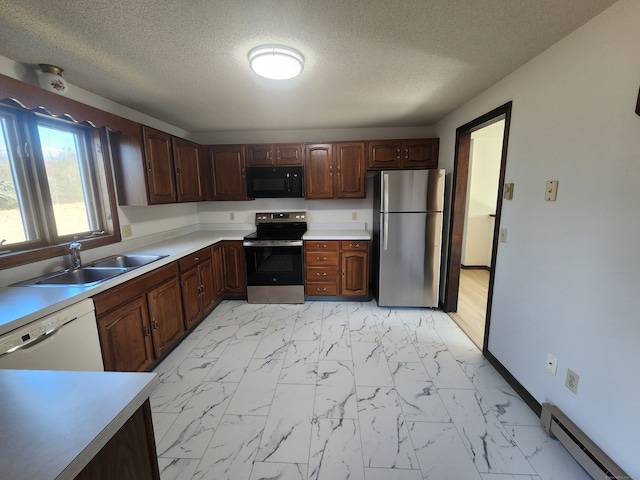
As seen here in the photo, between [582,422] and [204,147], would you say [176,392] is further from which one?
[204,147]

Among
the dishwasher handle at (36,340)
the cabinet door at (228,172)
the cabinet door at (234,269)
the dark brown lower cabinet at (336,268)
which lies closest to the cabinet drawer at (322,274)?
the dark brown lower cabinet at (336,268)

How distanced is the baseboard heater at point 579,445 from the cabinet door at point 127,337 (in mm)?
2681

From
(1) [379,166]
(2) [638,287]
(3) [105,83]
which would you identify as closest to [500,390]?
(2) [638,287]

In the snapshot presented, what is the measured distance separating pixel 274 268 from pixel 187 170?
1.55 m

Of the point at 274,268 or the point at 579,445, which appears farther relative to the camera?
the point at 274,268

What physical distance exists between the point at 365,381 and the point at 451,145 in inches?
101

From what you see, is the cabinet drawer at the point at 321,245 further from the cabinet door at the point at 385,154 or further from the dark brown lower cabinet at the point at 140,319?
the dark brown lower cabinet at the point at 140,319

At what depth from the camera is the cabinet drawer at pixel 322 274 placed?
3336mm

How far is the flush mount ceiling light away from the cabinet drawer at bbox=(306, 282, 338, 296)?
235 centimetres

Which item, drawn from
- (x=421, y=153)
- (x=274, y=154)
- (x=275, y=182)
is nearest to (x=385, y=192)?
(x=421, y=153)

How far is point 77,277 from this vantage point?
6.25 ft

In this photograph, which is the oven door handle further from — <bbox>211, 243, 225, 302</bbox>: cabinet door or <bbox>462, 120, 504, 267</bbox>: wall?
<bbox>462, 120, 504, 267</bbox>: wall

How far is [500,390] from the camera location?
1888mm

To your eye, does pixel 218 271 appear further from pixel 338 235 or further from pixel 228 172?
pixel 338 235
